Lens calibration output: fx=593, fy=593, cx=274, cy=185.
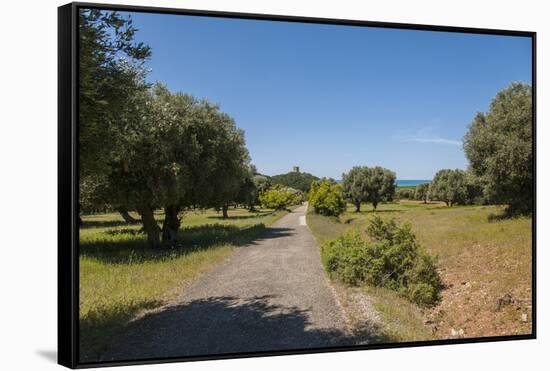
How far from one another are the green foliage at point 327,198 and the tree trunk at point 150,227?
220 cm

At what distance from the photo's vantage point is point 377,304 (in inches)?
322

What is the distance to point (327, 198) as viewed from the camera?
27.8 feet

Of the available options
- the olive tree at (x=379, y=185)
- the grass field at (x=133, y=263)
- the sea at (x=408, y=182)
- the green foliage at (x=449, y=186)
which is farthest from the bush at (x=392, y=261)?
the grass field at (x=133, y=263)

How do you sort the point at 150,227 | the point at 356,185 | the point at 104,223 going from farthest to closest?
1. the point at 356,185
2. the point at 150,227
3. the point at 104,223

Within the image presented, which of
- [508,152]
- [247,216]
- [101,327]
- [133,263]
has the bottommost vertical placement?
[101,327]

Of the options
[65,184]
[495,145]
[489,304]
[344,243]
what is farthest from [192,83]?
[489,304]

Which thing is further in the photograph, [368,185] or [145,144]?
[368,185]

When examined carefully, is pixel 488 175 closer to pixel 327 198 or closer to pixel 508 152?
pixel 508 152

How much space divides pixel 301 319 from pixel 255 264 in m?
0.94

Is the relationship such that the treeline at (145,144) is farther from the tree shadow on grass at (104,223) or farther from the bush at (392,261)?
the bush at (392,261)

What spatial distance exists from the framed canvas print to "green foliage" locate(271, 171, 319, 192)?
0.02 m

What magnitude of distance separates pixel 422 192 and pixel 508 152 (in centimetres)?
158

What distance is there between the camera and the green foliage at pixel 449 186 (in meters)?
8.58

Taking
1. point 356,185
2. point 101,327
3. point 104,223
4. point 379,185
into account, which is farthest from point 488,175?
point 101,327
